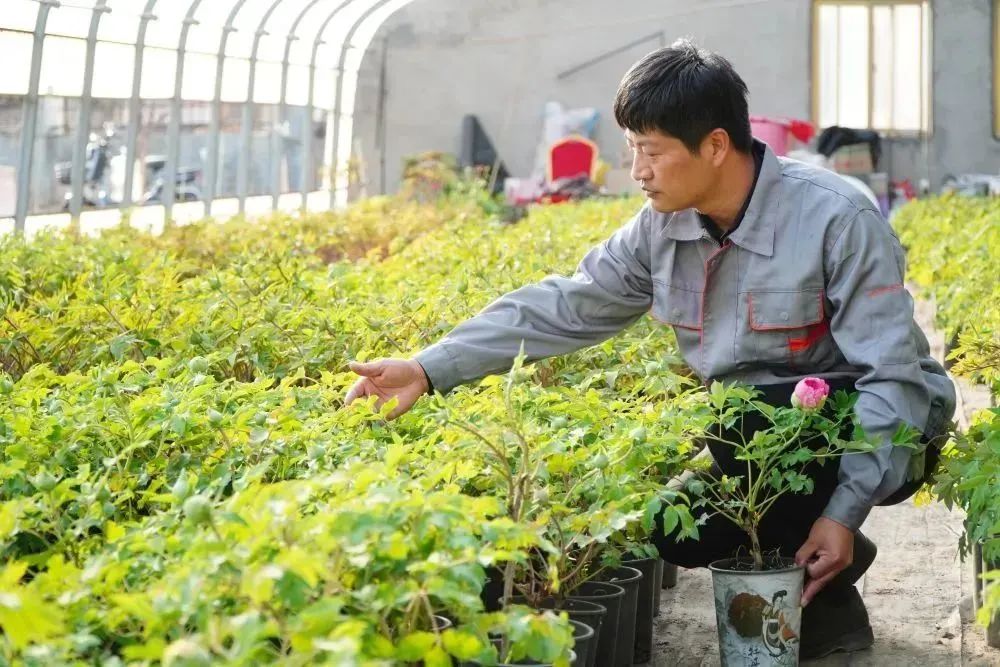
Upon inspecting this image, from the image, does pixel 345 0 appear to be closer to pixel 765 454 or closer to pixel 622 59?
pixel 622 59

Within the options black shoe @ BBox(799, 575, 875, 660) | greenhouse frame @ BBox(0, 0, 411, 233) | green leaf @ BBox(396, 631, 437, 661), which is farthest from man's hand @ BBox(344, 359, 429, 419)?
greenhouse frame @ BBox(0, 0, 411, 233)

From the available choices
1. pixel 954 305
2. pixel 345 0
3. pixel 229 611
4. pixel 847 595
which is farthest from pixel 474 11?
pixel 229 611

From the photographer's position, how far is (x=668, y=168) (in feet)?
9.16

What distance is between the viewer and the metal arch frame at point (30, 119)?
9.22 meters

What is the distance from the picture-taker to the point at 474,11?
59.6 feet

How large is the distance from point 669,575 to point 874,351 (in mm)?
1190

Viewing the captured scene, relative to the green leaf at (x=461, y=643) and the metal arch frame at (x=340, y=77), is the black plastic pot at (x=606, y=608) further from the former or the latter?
the metal arch frame at (x=340, y=77)

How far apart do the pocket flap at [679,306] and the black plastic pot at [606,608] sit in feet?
2.21

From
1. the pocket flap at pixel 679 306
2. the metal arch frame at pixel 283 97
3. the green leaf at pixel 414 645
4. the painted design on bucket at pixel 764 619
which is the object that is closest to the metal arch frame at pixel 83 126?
the metal arch frame at pixel 283 97

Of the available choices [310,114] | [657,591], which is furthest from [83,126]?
[657,591]

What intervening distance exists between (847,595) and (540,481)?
3.42ft

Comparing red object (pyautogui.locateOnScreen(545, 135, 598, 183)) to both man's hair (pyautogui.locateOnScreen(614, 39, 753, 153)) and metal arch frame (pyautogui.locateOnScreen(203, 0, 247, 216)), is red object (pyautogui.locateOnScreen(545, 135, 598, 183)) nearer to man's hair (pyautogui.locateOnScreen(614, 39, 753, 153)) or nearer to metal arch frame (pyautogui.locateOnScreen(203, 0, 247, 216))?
metal arch frame (pyautogui.locateOnScreen(203, 0, 247, 216))

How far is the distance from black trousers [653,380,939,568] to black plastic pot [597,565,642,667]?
0.13 meters

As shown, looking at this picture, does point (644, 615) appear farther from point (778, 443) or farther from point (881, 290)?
point (881, 290)
